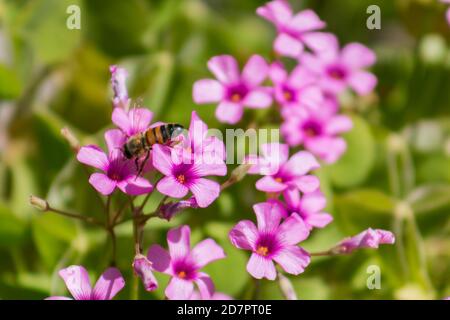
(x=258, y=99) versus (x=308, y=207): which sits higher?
(x=258, y=99)

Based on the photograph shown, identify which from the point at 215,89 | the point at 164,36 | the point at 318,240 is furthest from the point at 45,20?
the point at 318,240

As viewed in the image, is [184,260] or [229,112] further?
[229,112]

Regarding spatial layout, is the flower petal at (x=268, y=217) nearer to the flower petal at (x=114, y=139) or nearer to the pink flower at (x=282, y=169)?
the pink flower at (x=282, y=169)

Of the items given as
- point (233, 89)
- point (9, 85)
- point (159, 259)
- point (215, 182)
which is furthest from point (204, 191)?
point (9, 85)

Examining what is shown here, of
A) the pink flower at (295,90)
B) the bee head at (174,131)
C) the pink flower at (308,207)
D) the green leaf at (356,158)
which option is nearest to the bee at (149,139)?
the bee head at (174,131)

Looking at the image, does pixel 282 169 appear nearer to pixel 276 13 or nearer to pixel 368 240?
pixel 368 240

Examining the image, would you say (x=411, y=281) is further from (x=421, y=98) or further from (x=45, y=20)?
(x=45, y=20)

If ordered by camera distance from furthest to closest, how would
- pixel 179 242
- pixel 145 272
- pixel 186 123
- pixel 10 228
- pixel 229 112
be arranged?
pixel 186 123 → pixel 10 228 → pixel 229 112 → pixel 179 242 → pixel 145 272
